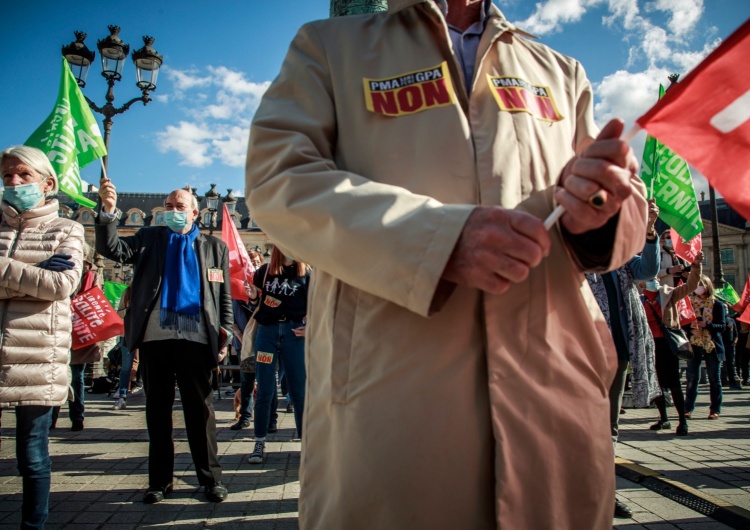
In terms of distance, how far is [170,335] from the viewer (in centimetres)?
446

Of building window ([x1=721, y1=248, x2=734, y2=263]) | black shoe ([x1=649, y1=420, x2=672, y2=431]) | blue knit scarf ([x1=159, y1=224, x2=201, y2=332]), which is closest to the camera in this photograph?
blue knit scarf ([x1=159, y1=224, x2=201, y2=332])

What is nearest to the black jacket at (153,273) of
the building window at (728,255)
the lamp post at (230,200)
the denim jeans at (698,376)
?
the denim jeans at (698,376)

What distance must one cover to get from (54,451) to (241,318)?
140 inches

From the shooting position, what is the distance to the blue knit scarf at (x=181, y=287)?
4512mm

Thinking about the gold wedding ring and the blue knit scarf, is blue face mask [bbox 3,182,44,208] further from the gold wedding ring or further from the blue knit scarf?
the gold wedding ring

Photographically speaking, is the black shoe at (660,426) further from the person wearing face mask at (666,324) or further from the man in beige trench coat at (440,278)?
the man in beige trench coat at (440,278)

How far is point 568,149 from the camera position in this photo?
1533 mm

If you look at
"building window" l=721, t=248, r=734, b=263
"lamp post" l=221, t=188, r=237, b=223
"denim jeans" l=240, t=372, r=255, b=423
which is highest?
"lamp post" l=221, t=188, r=237, b=223

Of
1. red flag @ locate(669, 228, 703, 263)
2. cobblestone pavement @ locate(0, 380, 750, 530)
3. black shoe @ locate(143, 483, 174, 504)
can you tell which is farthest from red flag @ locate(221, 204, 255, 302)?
red flag @ locate(669, 228, 703, 263)

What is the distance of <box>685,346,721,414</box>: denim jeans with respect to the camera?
8469 millimetres

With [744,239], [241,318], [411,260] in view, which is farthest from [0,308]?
[744,239]

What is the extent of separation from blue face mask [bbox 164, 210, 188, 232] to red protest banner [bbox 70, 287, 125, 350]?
3.16 meters

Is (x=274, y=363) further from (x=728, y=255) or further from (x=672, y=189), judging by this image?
(x=728, y=255)

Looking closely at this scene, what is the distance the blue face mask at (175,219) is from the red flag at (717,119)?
13.7 ft
